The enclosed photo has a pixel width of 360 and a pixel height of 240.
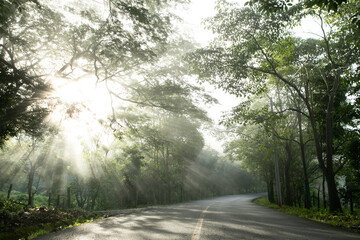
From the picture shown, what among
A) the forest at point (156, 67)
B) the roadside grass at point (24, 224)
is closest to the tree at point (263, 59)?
the forest at point (156, 67)

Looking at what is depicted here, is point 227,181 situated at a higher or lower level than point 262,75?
lower

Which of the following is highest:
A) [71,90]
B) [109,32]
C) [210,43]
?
[210,43]

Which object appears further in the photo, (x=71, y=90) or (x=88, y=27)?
(x=71, y=90)

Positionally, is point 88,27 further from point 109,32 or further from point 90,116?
point 90,116

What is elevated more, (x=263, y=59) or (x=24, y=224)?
(x=263, y=59)

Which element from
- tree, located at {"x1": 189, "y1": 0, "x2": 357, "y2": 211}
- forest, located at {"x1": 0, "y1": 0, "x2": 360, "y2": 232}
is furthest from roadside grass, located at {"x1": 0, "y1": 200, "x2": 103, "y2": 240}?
tree, located at {"x1": 189, "y1": 0, "x2": 357, "y2": 211}

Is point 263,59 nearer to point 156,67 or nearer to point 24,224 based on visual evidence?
point 156,67

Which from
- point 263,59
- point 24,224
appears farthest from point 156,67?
point 24,224

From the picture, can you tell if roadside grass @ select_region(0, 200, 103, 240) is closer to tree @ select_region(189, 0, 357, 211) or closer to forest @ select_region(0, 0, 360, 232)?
forest @ select_region(0, 0, 360, 232)

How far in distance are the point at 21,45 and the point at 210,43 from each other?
9.80m

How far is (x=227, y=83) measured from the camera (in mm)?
14688

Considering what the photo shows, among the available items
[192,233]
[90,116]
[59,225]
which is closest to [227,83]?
[90,116]

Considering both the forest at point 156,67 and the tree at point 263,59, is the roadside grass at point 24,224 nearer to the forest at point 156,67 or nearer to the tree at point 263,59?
the forest at point 156,67

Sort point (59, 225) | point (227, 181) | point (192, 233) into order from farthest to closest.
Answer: point (227, 181) < point (59, 225) < point (192, 233)
